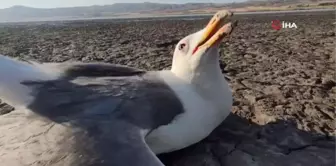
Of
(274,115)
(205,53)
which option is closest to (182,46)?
(205,53)

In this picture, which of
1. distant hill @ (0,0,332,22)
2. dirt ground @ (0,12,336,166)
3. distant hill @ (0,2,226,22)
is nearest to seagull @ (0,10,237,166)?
dirt ground @ (0,12,336,166)

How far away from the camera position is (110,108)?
350cm

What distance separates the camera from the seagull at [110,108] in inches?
120

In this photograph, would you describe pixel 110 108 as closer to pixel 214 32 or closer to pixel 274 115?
pixel 214 32

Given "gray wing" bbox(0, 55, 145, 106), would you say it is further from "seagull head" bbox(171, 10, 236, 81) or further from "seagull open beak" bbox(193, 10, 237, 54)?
"seagull open beak" bbox(193, 10, 237, 54)

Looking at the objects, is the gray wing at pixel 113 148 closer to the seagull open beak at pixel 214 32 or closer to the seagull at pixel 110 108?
the seagull at pixel 110 108

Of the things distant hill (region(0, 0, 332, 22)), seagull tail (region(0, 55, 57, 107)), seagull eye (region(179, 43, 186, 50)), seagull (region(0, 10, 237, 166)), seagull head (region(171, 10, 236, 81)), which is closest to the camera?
seagull (region(0, 10, 237, 166))

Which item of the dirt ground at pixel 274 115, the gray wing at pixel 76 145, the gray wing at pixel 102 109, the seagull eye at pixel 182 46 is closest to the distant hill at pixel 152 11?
the dirt ground at pixel 274 115

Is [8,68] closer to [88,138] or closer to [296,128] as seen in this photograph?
[88,138]

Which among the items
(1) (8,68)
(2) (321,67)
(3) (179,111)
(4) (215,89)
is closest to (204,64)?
(4) (215,89)

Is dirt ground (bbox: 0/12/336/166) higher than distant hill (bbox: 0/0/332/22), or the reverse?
dirt ground (bbox: 0/12/336/166)

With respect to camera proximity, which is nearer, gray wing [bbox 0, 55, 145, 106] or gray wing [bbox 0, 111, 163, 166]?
gray wing [bbox 0, 111, 163, 166]

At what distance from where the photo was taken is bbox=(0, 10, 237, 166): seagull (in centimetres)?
306

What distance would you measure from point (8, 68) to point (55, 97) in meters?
0.44
